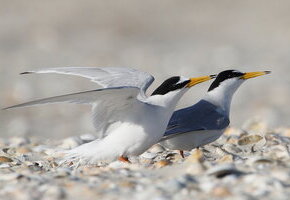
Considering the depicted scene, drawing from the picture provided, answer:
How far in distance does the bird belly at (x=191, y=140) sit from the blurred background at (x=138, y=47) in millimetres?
3186

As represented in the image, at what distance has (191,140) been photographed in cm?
622

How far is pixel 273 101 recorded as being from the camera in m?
13.1

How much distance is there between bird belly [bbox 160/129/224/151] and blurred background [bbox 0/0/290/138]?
3186mm

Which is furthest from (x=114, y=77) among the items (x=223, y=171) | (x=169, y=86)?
(x=223, y=171)

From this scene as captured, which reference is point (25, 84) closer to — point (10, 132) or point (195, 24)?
point (10, 132)

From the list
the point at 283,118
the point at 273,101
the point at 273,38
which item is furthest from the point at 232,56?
the point at 283,118

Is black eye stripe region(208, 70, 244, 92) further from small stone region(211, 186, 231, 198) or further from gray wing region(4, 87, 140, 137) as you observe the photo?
small stone region(211, 186, 231, 198)

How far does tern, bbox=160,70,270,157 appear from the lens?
20.1 feet

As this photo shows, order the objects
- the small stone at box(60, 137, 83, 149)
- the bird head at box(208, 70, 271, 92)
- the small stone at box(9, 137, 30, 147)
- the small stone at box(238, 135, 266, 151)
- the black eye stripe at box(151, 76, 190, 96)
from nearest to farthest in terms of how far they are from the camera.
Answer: the black eye stripe at box(151, 76, 190, 96)
the small stone at box(238, 135, 266, 151)
the bird head at box(208, 70, 271, 92)
the small stone at box(60, 137, 83, 149)
the small stone at box(9, 137, 30, 147)

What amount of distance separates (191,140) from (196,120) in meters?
0.20

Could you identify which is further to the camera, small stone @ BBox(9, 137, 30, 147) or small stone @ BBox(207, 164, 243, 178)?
small stone @ BBox(9, 137, 30, 147)

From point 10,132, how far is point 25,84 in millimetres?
4347

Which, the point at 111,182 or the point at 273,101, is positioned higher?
the point at 111,182

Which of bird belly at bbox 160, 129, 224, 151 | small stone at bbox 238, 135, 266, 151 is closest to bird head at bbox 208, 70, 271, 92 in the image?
small stone at bbox 238, 135, 266, 151
